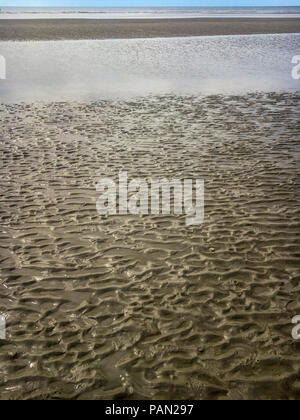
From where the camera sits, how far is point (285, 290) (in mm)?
5562

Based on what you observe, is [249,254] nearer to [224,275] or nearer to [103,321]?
[224,275]

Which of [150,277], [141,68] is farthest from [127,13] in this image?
[150,277]

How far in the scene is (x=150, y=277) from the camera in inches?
230

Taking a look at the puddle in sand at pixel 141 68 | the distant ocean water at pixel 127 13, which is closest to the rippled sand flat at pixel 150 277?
the puddle in sand at pixel 141 68

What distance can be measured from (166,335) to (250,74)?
18.1m

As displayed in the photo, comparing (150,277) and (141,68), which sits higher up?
(141,68)

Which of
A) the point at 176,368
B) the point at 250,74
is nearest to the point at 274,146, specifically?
the point at 176,368

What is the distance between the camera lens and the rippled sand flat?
440 centimetres

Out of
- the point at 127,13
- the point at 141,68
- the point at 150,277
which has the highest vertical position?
the point at 127,13

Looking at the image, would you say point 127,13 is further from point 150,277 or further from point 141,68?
point 150,277

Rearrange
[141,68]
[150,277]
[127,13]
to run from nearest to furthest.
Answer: [150,277] → [141,68] → [127,13]

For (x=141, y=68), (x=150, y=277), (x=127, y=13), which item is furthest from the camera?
(x=127, y=13)

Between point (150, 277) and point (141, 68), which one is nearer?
point (150, 277)
